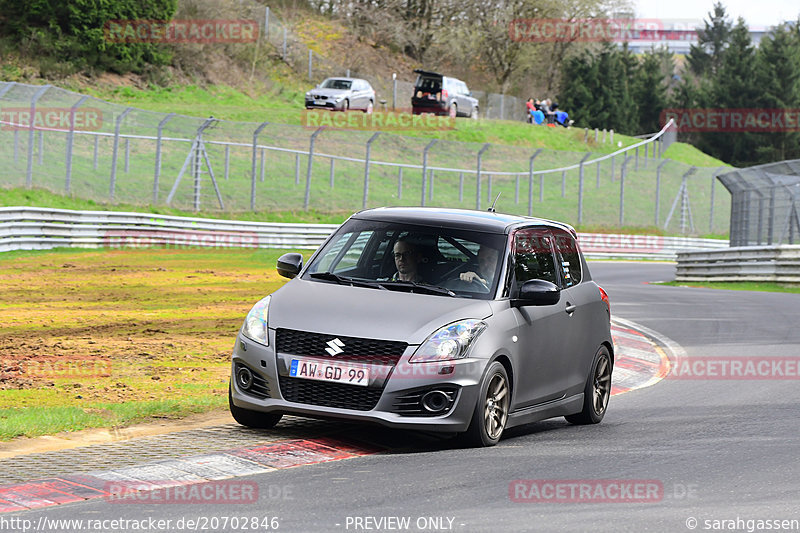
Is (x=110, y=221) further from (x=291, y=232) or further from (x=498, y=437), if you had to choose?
(x=498, y=437)

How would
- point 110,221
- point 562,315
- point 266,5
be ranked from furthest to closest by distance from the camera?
point 266,5
point 110,221
point 562,315

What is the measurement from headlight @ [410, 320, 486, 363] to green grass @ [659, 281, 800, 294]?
69.9 ft

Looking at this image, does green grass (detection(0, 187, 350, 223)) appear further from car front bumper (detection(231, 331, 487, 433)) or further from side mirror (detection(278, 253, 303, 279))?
car front bumper (detection(231, 331, 487, 433))

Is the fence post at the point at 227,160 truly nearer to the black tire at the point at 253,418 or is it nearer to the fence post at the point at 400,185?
the fence post at the point at 400,185

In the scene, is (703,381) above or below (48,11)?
below

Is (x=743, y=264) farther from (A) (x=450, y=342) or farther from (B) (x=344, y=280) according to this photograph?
(A) (x=450, y=342)

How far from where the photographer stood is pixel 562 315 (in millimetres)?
9148

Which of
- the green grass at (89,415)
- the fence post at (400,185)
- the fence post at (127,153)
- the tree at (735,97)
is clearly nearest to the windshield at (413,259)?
the green grass at (89,415)

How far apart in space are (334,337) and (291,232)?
967 inches

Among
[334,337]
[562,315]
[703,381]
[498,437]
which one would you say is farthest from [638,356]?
[334,337]

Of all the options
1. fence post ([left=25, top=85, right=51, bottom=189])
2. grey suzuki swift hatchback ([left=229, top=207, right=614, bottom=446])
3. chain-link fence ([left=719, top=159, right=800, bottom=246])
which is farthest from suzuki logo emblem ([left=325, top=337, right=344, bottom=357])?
chain-link fence ([left=719, top=159, right=800, bottom=246])

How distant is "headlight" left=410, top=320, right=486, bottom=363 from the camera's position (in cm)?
761

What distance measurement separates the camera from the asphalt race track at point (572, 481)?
19.5ft

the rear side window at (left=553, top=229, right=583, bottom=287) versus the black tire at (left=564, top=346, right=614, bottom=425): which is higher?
the rear side window at (left=553, top=229, right=583, bottom=287)
